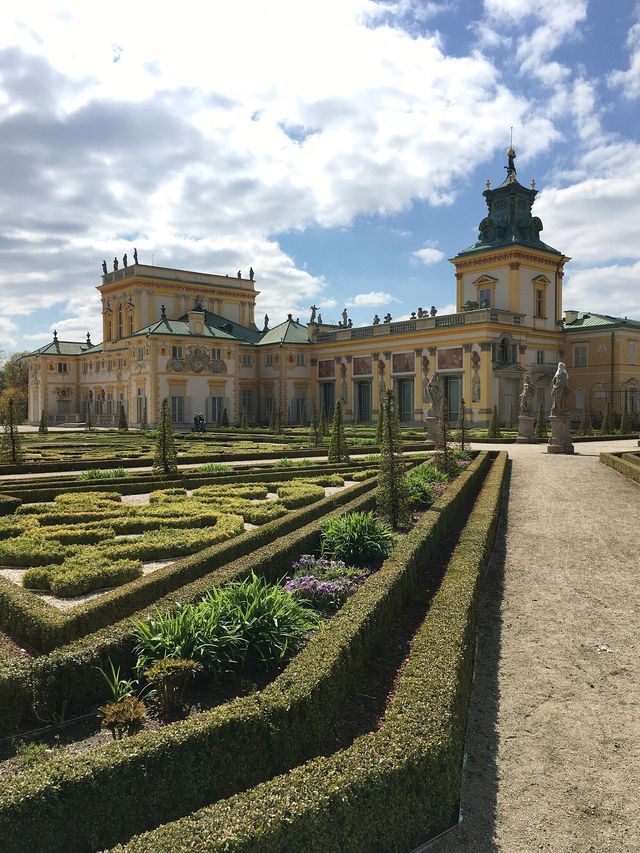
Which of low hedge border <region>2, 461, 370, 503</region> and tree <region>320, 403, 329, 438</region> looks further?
tree <region>320, 403, 329, 438</region>

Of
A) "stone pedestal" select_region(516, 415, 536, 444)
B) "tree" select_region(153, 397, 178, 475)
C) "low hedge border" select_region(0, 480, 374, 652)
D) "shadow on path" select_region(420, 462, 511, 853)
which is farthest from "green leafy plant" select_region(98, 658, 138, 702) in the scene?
"stone pedestal" select_region(516, 415, 536, 444)

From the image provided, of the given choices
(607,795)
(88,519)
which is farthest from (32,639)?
(88,519)

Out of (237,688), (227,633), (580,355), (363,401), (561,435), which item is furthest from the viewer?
(363,401)

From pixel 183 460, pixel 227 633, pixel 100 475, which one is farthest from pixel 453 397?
pixel 227 633

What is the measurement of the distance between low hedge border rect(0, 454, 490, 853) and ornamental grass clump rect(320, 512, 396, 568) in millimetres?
3158

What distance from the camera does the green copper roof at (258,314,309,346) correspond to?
56.9 metres

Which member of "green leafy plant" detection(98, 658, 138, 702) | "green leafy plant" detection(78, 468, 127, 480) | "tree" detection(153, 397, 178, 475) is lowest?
"green leafy plant" detection(98, 658, 138, 702)

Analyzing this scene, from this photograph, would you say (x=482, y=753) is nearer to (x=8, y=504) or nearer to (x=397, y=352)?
(x=8, y=504)

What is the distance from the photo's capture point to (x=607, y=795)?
168 inches

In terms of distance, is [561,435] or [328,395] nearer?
[561,435]

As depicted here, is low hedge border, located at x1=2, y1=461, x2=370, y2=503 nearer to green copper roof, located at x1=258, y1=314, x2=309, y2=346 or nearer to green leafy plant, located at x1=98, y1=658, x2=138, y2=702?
green leafy plant, located at x1=98, y1=658, x2=138, y2=702

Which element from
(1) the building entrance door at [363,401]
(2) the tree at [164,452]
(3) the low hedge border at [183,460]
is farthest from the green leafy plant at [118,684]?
(1) the building entrance door at [363,401]

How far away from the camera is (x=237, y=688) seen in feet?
16.7

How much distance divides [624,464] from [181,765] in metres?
16.9
